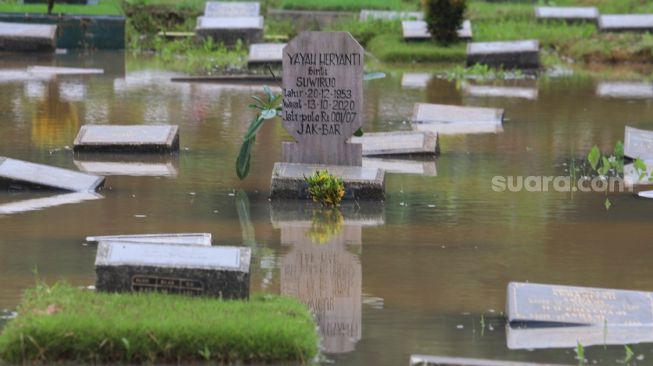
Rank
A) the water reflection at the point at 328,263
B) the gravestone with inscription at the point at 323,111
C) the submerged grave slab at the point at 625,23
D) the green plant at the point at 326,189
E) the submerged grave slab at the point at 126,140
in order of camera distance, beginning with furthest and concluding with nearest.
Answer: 1. the submerged grave slab at the point at 625,23
2. the submerged grave slab at the point at 126,140
3. the gravestone with inscription at the point at 323,111
4. the green plant at the point at 326,189
5. the water reflection at the point at 328,263

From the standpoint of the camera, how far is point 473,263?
1056 centimetres

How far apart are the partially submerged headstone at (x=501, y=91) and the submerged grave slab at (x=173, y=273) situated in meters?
13.5

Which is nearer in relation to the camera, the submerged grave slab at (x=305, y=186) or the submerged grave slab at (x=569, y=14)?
the submerged grave slab at (x=305, y=186)

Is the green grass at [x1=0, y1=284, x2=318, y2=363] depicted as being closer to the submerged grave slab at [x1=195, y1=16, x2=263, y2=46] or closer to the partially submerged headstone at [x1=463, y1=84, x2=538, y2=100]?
the partially submerged headstone at [x1=463, y1=84, x2=538, y2=100]

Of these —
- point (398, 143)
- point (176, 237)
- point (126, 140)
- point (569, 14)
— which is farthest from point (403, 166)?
point (569, 14)

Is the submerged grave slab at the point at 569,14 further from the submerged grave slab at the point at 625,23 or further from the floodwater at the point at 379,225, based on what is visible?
the floodwater at the point at 379,225

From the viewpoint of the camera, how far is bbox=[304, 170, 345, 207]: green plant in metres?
12.5

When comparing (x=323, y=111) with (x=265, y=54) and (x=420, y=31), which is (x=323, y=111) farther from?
(x=420, y=31)

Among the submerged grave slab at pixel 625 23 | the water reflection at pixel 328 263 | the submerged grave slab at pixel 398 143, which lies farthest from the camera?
the submerged grave slab at pixel 625 23

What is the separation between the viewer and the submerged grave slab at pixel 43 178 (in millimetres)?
13031

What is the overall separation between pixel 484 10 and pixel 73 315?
24.8 metres

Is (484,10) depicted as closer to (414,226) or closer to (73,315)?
(414,226)

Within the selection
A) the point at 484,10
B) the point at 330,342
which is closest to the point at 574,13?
the point at 484,10

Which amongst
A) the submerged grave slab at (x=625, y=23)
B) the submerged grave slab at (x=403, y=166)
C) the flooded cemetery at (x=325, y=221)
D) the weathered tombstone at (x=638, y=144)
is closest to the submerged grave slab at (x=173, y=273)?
the flooded cemetery at (x=325, y=221)
